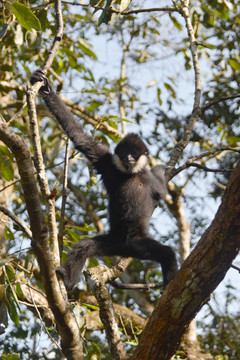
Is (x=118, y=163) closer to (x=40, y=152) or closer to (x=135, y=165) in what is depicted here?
(x=135, y=165)

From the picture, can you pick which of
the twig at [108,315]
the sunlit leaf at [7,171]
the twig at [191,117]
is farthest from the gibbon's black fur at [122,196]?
the twig at [108,315]

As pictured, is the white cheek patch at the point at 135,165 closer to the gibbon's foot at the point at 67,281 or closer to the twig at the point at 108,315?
the gibbon's foot at the point at 67,281

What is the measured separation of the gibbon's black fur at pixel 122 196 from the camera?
16.8ft

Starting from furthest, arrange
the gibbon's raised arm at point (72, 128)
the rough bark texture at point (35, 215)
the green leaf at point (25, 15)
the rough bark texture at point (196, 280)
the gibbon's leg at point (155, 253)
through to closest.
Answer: the gibbon's raised arm at point (72, 128), the gibbon's leg at point (155, 253), the green leaf at point (25, 15), the rough bark texture at point (196, 280), the rough bark texture at point (35, 215)

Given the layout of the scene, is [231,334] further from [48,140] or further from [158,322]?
[158,322]

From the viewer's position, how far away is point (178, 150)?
16.5ft

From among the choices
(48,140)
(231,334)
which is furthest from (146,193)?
(231,334)

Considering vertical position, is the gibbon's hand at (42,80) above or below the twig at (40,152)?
above

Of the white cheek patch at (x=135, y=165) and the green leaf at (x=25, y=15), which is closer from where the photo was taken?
the green leaf at (x=25, y=15)

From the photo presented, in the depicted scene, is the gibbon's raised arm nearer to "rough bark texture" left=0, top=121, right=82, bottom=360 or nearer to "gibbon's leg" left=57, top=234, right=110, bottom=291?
"gibbon's leg" left=57, top=234, right=110, bottom=291

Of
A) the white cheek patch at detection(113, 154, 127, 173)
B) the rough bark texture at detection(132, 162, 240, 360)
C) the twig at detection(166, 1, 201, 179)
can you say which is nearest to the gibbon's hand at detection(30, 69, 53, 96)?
the white cheek patch at detection(113, 154, 127, 173)

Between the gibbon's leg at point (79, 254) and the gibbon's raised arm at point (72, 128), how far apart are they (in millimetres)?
1037

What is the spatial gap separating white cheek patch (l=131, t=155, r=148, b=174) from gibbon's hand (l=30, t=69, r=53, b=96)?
1394 millimetres

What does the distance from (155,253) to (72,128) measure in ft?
5.86
